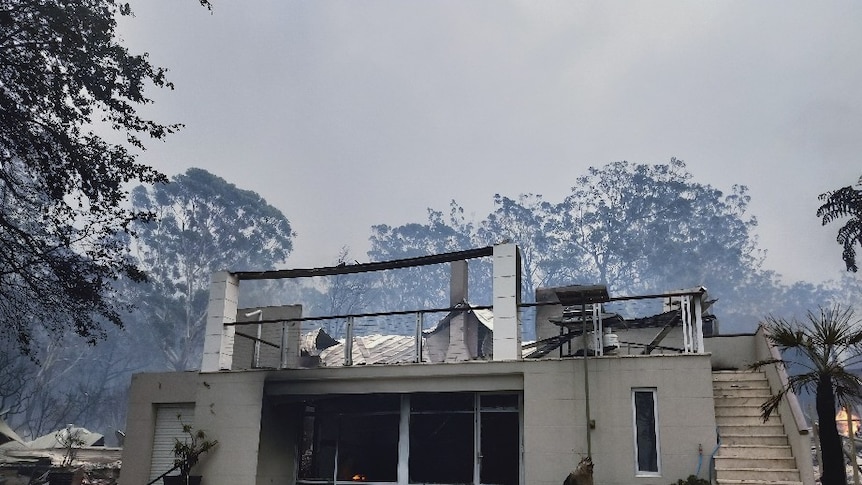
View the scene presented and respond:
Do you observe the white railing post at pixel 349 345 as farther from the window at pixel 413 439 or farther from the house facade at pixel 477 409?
the window at pixel 413 439

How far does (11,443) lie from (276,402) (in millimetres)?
18465

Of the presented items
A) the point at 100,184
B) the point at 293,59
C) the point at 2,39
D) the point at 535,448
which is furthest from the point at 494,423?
the point at 293,59

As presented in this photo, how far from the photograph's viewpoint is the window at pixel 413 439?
39.2 feet

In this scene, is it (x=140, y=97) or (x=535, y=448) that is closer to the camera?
(x=535, y=448)

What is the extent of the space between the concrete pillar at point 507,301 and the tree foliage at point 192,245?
1686 inches

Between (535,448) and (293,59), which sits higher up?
(293,59)

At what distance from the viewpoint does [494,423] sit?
12.1m

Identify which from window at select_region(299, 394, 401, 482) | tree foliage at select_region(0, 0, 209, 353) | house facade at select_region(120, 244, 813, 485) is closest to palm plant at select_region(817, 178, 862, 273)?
house facade at select_region(120, 244, 813, 485)

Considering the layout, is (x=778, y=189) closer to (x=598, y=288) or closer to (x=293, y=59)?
(x=293, y=59)

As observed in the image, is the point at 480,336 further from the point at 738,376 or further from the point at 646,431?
the point at 646,431

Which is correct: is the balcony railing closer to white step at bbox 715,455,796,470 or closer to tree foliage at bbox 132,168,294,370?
white step at bbox 715,455,796,470

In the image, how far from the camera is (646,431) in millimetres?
10086

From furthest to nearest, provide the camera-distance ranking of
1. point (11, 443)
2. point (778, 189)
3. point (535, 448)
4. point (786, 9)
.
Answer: point (786, 9), point (778, 189), point (11, 443), point (535, 448)

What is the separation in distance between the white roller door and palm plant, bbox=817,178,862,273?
651 inches
